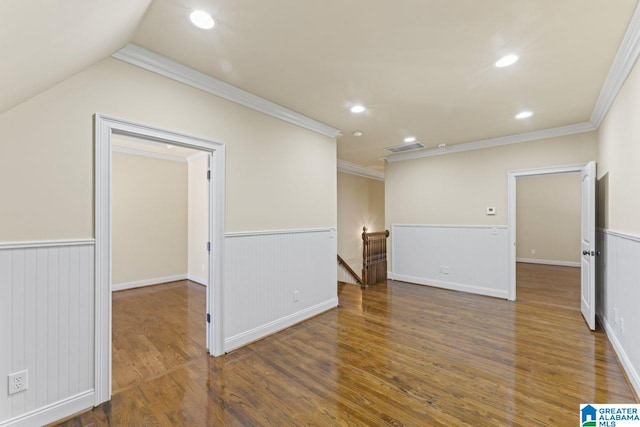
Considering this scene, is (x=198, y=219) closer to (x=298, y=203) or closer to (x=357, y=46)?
(x=298, y=203)

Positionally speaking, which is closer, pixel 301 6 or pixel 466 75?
pixel 301 6

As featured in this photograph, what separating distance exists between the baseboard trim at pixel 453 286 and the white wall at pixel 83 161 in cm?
333

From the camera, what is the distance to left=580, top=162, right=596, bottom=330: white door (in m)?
3.31

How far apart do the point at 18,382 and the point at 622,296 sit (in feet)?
15.4

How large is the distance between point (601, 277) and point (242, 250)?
14.5ft

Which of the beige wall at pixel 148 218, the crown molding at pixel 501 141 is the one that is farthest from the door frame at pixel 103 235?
the crown molding at pixel 501 141

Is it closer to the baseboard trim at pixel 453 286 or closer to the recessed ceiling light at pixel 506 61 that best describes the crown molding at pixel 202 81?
the recessed ceiling light at pixel 506 61

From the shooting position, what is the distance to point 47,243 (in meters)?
1.84

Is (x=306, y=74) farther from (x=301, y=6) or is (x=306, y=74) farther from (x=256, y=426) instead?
(x=256, y=426)

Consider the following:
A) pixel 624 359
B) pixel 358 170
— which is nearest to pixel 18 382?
pixel 624 359

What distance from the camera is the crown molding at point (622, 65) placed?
6.37 ft

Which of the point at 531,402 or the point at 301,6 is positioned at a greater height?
the point at 301,6

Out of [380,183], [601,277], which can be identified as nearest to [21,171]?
[601,277]

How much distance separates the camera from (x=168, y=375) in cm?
242
